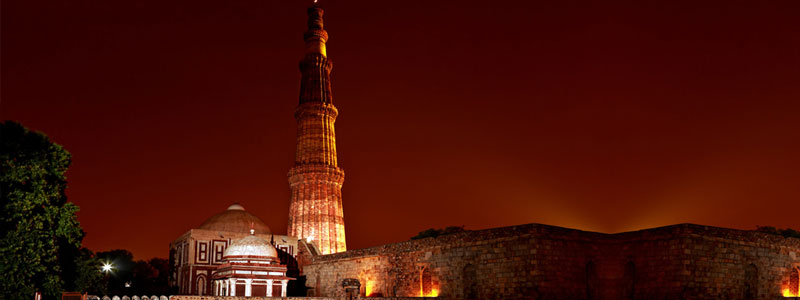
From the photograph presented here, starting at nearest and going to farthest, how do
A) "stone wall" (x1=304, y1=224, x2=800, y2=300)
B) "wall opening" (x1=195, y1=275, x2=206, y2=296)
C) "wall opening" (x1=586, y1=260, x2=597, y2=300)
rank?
"stone wall" (x1=304, y1=224, x2=800, y2=300) < "wall opening" (x1=586, y1=260, x2=597, y2=300) < "wall opening" (x1=195, y1=275, x2=206, y2=296)

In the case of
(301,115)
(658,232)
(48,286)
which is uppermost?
(301,115)

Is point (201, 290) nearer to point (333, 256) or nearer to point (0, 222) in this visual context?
point (333, 256)

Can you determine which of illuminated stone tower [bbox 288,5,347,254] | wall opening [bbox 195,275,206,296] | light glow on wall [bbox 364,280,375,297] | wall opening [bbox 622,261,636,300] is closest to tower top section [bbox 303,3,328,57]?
illuminated stone tower [bbox 288,5,347,254]

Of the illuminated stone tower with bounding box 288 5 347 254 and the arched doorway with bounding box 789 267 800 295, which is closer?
the arched doorway with bounding box 789 267 800 295

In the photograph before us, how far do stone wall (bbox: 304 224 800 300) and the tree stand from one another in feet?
42.0

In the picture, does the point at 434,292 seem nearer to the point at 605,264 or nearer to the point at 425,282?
the point at 425,282

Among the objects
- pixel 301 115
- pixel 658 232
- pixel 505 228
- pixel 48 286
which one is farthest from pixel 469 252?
pixel 301 115

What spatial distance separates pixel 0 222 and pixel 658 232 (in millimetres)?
21388

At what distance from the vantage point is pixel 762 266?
1104 inches

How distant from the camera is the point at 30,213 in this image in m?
21.6

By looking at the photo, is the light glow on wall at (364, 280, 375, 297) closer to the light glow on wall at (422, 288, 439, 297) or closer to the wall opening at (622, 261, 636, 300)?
the light glow on wall at (422, 288, 439, 297)

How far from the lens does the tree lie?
21109 millimetres

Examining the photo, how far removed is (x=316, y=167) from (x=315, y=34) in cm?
1008

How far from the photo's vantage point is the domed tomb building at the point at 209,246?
38406mm
